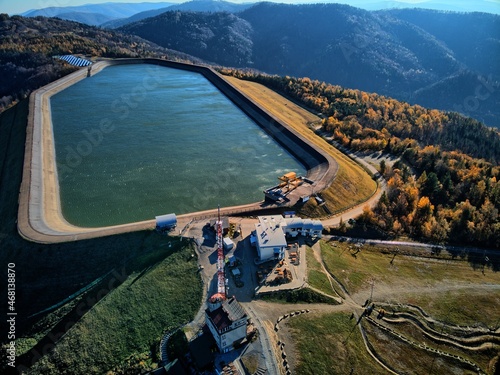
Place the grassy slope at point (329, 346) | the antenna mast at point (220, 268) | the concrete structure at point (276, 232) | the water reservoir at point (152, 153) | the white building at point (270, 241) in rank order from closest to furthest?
1. the grassy slope at point (329, 346)
2. the antenna mast at point (220, 268)
3. the white building at point (270, 241)
4. the concrete structure at point (276, 232)
5. the water reservoir at point (152, 153)

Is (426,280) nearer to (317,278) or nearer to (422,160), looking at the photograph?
(317,278)

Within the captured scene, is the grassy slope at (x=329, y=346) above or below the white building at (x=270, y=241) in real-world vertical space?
below

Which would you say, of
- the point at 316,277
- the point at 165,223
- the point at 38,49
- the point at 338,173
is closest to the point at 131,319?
the point at 165,223

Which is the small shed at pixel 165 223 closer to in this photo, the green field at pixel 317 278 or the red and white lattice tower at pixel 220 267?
the red and white lattice tower at pixel 220 267

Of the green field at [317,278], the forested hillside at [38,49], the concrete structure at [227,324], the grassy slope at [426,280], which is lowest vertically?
the grassy slope at [426,280]

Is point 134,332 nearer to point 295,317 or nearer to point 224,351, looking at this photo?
point 224,351

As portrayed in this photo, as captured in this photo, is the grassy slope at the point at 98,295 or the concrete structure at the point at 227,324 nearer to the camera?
the concrete structure at the point at 227,324

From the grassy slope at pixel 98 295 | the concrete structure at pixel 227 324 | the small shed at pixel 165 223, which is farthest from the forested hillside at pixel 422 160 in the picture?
the grassy slope at pixel 98 295
